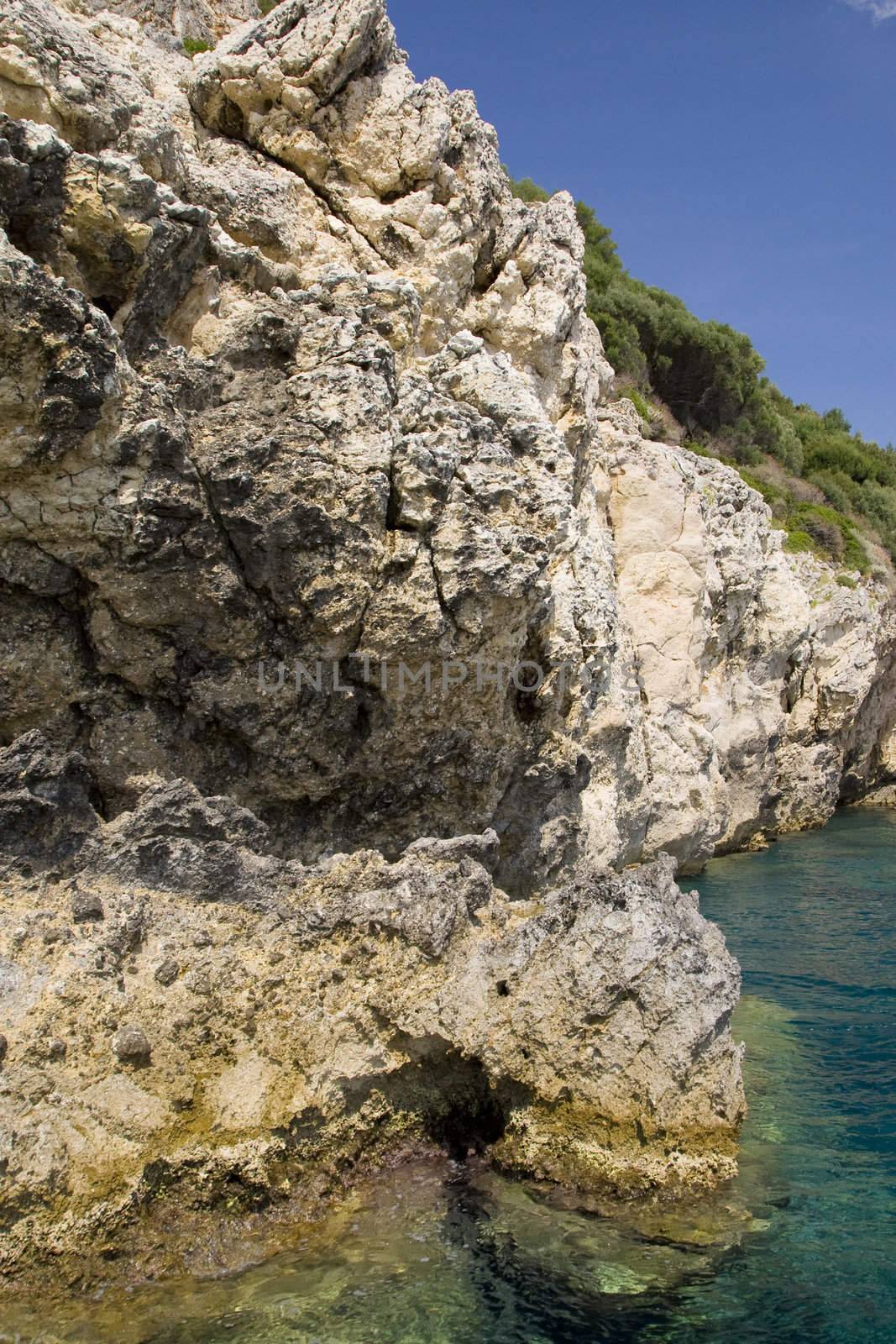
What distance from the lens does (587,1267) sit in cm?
639

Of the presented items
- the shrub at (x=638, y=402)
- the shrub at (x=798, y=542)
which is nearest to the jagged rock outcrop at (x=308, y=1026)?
the shrub at (x=638, y=402)

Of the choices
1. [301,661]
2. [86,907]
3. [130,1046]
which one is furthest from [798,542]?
[130,1046]

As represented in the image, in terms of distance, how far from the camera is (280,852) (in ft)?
35.5

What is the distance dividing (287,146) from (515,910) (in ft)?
37.5

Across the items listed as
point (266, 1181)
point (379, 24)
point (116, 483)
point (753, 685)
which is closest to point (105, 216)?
point (116, 483)

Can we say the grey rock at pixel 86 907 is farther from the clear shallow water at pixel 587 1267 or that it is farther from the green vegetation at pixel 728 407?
the green vegetation at pixel 728 407

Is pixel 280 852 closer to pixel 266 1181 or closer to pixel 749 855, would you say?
pixel 266 1181

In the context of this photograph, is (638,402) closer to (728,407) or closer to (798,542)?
(798,542)

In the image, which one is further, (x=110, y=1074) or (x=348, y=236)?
(x=348, y=236)

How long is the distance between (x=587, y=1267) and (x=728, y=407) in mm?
43264

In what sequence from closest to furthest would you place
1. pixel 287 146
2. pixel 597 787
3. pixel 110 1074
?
pixel 110 1074
pixel 287 146
pixel 597 787

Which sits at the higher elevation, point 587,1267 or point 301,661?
point 301,661

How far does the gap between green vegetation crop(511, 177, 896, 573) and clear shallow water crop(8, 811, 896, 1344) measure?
3004 cm

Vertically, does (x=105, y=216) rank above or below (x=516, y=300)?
below
